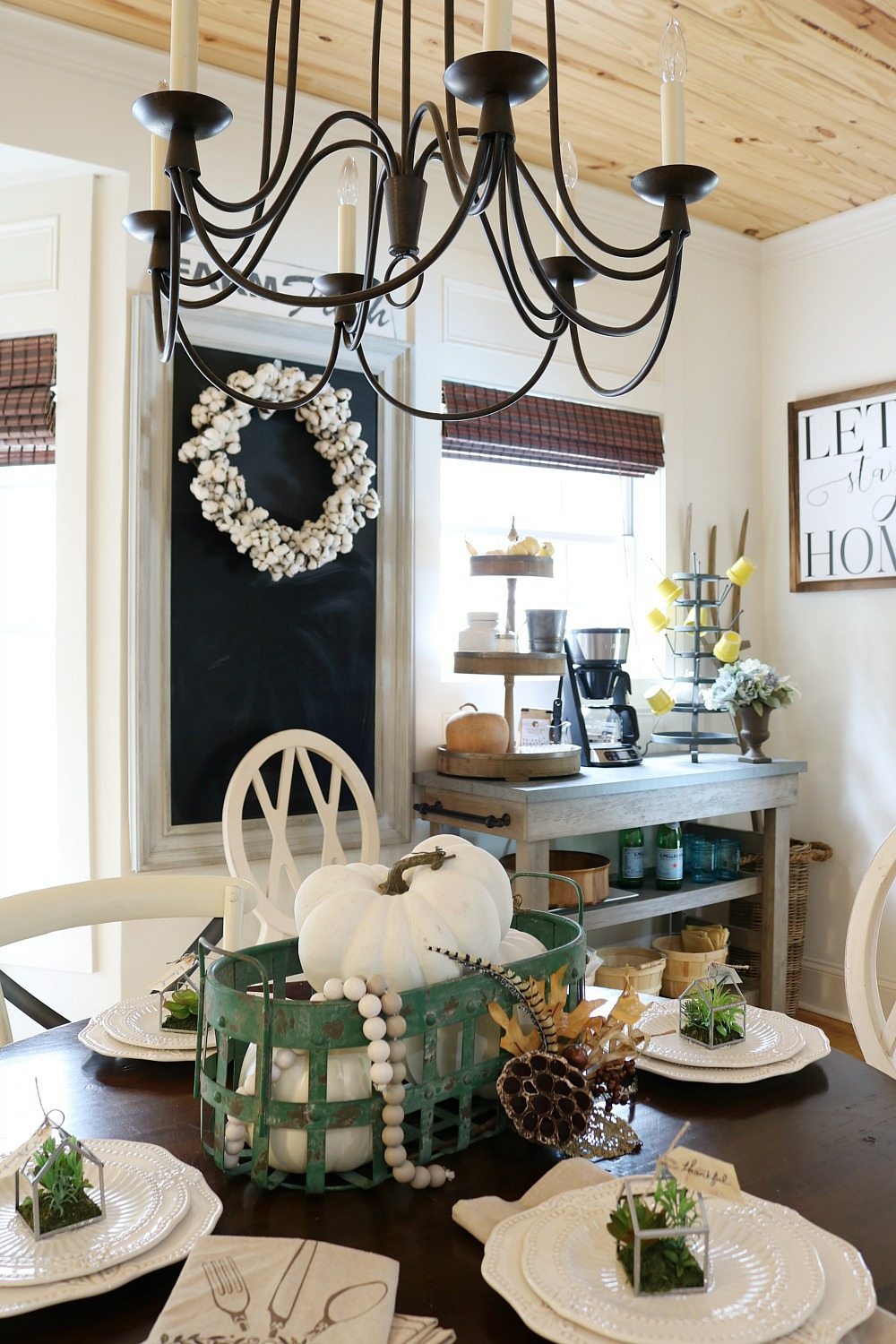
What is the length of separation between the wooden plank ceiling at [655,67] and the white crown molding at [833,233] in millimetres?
141

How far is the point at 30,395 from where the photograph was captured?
108 inches

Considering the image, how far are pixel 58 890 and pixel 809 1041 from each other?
1.12 metres

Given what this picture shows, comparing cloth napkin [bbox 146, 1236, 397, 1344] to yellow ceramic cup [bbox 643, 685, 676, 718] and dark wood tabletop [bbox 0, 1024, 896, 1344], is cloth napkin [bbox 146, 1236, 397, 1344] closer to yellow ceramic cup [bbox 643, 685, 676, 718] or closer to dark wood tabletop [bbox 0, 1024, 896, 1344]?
dark wood tabletop [bbox 0, 1024, 896, 1344]

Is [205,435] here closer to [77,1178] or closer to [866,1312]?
[77,1178]

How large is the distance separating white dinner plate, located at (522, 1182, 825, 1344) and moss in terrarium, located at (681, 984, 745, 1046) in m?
0.40

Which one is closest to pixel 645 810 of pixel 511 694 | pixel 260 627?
pixel 511 694

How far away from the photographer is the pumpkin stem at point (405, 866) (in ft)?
3.71

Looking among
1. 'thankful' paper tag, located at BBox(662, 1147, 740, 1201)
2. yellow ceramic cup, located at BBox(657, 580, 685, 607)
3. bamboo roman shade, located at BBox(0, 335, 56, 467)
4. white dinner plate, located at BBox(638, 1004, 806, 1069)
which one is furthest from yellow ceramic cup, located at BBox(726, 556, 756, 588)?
'thankful' paper tag, located at BBox(662, 1147, 740, 1201)

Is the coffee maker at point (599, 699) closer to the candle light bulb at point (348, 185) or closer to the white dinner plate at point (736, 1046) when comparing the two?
the white dinner plate at point (736, 1046)

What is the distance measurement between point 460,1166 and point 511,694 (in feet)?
6.49

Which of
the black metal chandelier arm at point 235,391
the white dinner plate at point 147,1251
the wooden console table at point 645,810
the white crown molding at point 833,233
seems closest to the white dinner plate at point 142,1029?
the white dinner plate at point 147,1251

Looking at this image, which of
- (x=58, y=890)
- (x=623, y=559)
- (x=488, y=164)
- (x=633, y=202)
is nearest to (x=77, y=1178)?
(x=58, y=890)

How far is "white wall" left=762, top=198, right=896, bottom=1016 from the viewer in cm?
362

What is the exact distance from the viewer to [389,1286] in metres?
0.84
